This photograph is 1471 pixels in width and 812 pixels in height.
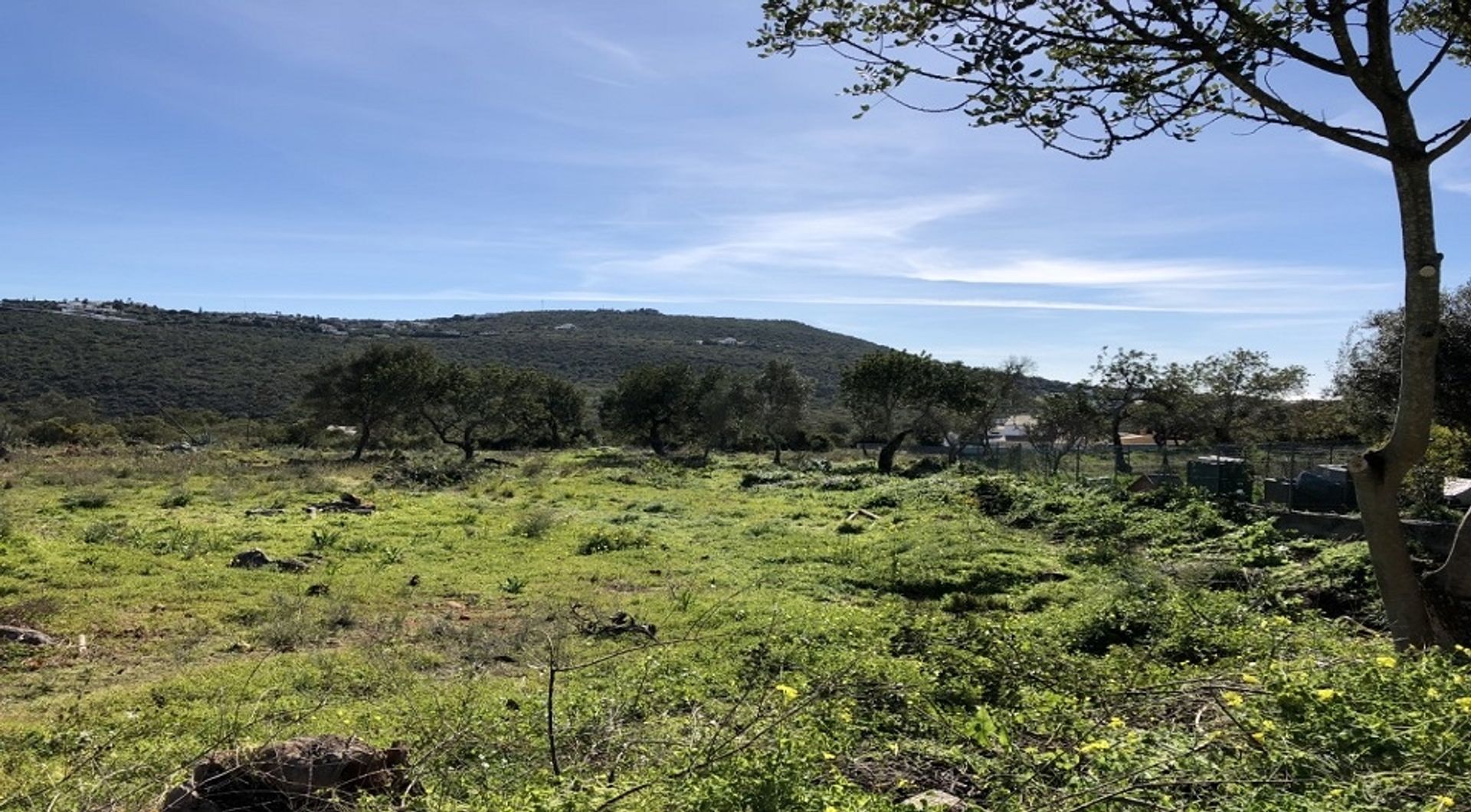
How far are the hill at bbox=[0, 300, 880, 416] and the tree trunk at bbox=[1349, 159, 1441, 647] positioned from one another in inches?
1794

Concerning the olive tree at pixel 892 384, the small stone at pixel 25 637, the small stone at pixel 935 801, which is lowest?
the small stone at pixel 25 637

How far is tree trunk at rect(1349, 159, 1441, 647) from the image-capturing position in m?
4.65

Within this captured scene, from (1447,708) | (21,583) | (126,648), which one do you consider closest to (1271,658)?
(1447,708)

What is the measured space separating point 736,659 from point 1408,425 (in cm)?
551

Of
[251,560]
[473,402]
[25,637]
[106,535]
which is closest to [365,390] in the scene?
[473,402]

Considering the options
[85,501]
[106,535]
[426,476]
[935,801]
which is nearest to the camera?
[935,801]

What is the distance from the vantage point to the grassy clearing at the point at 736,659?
342 cm

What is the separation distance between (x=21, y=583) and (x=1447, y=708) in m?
14.2

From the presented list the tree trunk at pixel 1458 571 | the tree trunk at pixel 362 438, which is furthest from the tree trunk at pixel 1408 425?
the tree trunk at pixel 362 438

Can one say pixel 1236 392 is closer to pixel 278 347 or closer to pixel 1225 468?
pixel 1225 468

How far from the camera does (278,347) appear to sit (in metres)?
73.3

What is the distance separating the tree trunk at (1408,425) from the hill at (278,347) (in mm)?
45563

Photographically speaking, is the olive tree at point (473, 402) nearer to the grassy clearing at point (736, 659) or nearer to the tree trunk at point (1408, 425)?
the grassy clearing at point (736, 659)

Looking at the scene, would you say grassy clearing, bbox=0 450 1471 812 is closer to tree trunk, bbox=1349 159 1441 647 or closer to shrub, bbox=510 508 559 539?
shrub, bbox=510 508 559 539
